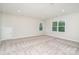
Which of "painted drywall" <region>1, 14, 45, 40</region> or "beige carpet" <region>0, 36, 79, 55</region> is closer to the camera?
"beige carpet" <region>0, 36, 79, 55</region>

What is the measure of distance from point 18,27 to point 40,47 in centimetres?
67

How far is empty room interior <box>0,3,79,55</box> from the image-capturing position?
1539 millimetres

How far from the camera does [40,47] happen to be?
1.63m

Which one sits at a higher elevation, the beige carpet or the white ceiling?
the white ceiling

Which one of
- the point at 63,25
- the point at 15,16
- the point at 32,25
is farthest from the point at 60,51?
the point at 15,16

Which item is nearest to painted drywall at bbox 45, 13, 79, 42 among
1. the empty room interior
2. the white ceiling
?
the empty room interior

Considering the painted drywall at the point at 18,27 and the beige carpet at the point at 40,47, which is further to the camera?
the painted drywall at the point at 18,27

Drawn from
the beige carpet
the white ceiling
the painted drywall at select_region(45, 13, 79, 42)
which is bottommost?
the beige carpet

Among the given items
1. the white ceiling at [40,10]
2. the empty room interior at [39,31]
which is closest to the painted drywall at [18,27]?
the empty room interior at [39,31]

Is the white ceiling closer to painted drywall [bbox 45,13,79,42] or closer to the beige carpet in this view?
painted drywall [bbox 45,13,79,42]

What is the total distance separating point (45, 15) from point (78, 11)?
0.65 m

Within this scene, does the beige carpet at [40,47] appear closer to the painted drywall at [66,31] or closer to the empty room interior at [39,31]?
the empty room interior at [39,31]

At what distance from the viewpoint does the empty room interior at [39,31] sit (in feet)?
5.05
